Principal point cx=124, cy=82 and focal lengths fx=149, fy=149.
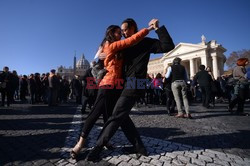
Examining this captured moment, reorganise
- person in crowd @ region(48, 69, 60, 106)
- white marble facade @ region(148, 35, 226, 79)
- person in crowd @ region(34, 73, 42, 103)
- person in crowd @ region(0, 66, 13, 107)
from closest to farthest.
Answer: person in crowd @ region(0, 66, 13, 107)
person in crowd @ region(48, 69, 60, 106)
person in crowd @ region(34, 73, 42, 103)
white marble facade @ region(148, 35, 226, 79)

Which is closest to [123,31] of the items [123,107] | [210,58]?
[123,107]

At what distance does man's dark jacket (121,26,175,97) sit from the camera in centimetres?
178

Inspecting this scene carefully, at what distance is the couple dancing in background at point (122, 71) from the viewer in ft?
5.83

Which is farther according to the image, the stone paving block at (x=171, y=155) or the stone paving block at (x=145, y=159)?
the stone paving block at (x=171, y=155)

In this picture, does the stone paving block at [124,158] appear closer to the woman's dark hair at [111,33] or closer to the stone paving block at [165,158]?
the stone paving block at [165,158]

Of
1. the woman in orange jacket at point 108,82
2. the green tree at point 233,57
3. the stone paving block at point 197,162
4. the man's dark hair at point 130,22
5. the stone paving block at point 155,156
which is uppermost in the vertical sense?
the green tree at point 233,57

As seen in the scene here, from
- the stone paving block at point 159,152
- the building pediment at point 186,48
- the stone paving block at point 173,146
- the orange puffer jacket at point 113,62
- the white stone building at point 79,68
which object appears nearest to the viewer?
the orange puffer jacket at point 113,62

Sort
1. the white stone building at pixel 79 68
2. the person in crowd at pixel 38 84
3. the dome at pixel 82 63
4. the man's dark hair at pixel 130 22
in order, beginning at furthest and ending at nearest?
the dome at pixel 82 63 → the white stone building at pixel 79 68 → the person in crowd at pixel 38 84 → the man's dark hair at pixel 130 22

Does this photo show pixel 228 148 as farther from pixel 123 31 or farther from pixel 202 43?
pixel 202 43

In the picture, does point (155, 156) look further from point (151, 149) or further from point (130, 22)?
point (130, 22)

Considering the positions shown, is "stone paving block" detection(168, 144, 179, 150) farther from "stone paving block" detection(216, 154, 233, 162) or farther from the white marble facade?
the white marble facade

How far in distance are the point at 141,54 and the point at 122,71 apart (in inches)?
13.0

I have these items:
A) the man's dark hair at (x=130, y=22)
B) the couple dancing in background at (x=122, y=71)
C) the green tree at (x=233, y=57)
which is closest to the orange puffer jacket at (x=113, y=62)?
the couple dancing in background at (x=122, y=71)

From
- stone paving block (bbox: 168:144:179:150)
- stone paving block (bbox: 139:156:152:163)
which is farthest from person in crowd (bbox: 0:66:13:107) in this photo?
stone paving block (bbox: 168:144:179:150)
